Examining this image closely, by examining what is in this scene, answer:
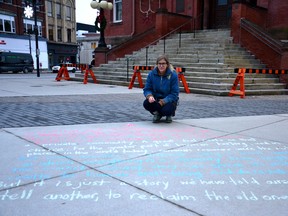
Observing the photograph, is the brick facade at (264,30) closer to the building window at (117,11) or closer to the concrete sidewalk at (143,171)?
the concrete sidewalk at (143,171)

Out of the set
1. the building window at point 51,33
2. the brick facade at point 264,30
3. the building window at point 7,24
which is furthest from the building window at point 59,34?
the brick facade at point 264,30

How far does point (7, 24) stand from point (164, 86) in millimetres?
43019

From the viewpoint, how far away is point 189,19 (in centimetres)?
1952

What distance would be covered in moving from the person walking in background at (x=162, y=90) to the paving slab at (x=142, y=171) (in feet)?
1.54

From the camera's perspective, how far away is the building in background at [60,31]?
52031 mm

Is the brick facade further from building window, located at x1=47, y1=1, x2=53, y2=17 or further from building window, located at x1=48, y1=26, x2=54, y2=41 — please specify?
building window, located at x1=47, y1=1, x2=53, y2=17

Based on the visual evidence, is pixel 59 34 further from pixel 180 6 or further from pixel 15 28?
pixel 180 6

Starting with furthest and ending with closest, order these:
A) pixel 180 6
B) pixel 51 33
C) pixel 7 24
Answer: pixel 51 33 → pixel 7 24 → pixel 180 6

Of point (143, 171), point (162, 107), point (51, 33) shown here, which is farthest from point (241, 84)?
point (51, 33)

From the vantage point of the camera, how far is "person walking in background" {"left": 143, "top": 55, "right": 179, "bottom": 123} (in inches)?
227

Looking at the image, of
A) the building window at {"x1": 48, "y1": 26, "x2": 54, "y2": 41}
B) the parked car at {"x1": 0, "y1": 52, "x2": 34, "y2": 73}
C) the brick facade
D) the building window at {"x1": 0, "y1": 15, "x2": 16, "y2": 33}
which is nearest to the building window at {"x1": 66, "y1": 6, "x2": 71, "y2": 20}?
the building window at {"x1": 48, "y1": 26, "x2": 54, "y2": 41}

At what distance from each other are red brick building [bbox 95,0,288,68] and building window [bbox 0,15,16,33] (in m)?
23.7

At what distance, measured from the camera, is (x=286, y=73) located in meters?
12.3

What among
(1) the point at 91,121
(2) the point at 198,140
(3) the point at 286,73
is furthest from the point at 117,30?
(2) the point at 198,140
